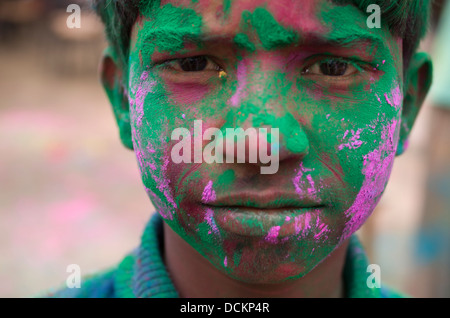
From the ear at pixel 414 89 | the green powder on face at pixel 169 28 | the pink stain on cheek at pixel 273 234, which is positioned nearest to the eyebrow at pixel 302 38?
the green powder on face at pixel 169 28

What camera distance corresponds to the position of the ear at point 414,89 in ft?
5.51

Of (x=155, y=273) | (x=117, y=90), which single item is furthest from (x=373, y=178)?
(x=117, y=90)

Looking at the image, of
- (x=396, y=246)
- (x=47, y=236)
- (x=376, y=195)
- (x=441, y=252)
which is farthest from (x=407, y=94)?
(x=47, y=236)

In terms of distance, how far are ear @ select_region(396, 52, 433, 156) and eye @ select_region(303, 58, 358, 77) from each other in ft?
1.33

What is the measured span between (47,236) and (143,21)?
12.7 ft

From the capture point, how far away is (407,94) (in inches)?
67.2

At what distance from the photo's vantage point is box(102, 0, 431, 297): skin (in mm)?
1260

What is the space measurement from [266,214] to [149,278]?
59 centimetres

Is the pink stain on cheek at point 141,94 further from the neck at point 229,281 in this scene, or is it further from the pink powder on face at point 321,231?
the pink powder on face at point 321,231

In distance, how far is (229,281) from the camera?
5.24 ft

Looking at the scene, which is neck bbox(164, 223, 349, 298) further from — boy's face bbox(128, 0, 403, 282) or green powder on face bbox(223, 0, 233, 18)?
green powder on face bbox(223, 0, 233, 18)

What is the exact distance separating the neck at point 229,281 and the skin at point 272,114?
0.71 ft

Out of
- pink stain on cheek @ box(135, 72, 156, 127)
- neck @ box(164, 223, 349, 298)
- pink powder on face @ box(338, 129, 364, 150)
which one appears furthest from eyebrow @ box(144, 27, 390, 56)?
neck @ box(164, 223, 349, 298)
